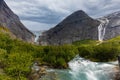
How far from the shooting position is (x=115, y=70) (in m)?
85.1

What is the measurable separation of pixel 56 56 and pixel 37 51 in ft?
45.2

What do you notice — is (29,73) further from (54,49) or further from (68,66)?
(54,49)

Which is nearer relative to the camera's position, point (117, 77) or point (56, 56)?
point (117, 77)

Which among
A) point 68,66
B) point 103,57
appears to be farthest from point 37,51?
point 103,57

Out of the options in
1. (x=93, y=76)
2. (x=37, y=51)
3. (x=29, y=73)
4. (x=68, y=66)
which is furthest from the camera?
(x=37, y=51)

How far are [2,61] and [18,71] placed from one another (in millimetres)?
8887

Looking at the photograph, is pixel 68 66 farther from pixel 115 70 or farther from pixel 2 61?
pixel 2 61

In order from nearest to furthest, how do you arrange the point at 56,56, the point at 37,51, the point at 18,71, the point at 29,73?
the point at 18,71, the point at 29,73, the point at 56,56, the point at 37,51

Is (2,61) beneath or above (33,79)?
above

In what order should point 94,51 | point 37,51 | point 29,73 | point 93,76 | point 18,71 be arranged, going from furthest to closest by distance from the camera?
1. point 94,51
2. point 37,51
3. point 93,76
4. point 29,73
5. point 18,71

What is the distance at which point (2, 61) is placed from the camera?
65.9 meters

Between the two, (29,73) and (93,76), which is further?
(93,76)

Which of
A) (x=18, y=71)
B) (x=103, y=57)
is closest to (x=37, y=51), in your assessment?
(x=103, y=57)

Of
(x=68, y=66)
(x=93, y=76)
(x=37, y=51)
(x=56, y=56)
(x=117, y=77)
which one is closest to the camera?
(x=117, y=77)
